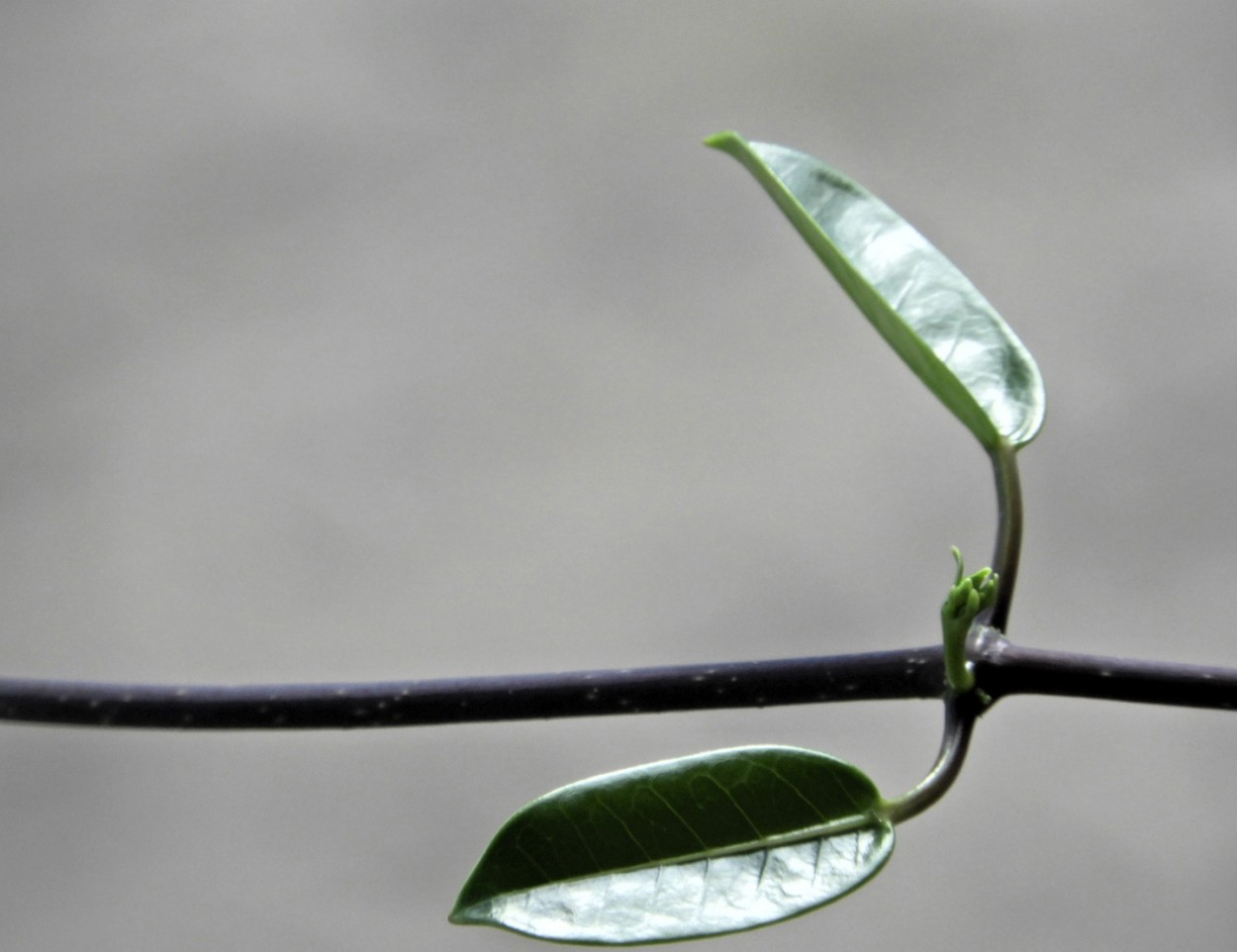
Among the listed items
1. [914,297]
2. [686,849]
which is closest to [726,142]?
[914,297]

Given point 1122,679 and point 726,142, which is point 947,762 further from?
point 726,142

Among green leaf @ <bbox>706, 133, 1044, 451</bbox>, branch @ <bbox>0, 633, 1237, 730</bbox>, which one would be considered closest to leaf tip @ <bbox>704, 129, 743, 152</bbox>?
green leaf @ <bbox>706, 133, 1044, 451</bbox>

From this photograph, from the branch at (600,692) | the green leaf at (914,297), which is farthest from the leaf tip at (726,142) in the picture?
the branch at (600,692)

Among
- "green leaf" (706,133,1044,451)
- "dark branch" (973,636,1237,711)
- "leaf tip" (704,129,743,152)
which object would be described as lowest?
"dark branch" (973,636,1237,711)

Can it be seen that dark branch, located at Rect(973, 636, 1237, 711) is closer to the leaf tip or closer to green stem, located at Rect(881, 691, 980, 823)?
green stem, located at Rect(881, 691, 980, 823)

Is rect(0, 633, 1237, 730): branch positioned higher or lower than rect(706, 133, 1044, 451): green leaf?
lower

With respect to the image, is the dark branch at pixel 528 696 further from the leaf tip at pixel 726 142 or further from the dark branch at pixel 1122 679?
the leaf tip at pixel 726 142

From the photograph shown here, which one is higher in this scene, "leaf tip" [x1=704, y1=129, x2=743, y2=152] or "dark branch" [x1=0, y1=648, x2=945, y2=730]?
"leaf tip" [x1=704, y1=129, x2=743, y2=152]
